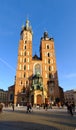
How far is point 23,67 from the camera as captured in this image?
61.0 metres

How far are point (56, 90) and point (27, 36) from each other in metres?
24.9

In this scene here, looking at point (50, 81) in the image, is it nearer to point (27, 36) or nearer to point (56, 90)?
point (56, 90)

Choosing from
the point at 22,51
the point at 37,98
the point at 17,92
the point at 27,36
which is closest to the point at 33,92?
the point at 37,98

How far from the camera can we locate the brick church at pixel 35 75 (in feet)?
185

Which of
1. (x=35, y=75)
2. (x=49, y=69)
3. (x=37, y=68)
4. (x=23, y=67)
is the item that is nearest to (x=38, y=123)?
(x=35, y=75)

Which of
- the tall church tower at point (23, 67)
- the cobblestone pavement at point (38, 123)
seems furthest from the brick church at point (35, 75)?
the cobblestone pavement at point (38, 123)

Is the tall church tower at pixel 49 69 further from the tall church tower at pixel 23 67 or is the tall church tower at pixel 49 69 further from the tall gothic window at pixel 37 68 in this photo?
the tall church tower at pixel 23 67

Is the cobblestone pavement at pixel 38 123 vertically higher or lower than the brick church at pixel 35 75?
lower

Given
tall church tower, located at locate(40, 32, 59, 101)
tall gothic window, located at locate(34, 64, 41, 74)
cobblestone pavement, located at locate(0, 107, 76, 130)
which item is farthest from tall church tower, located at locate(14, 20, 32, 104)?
cobblestone pavement, located at locate(0, 107, 76, 130)

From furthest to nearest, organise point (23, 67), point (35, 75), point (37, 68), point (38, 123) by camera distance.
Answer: point (37, 68) → point (23, 67) → point (35, 75) → point (38, 123)

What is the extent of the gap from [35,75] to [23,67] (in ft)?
17.9

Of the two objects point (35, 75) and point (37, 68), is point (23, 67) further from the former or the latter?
point (35, 75)

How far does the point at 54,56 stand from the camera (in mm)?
64562

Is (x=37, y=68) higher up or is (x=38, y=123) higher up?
(x=37, y=68)
